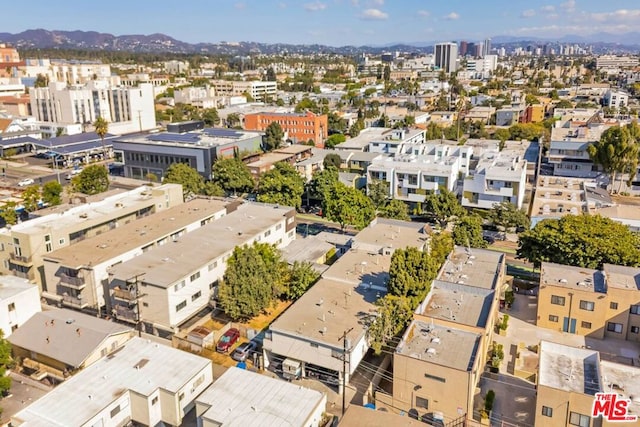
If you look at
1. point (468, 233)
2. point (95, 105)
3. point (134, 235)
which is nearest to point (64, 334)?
point (134, 235)

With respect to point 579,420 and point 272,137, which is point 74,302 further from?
point 272,137

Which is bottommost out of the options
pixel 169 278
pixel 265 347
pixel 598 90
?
pixel 265 347

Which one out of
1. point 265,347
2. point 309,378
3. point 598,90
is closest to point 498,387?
point 309,378

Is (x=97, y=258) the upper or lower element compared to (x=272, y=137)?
lower

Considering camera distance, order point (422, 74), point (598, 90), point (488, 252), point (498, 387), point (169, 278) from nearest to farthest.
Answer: point (498, 387) < point (169, 278) < point (488, 252) < point (598, 90) < point (422, 74)

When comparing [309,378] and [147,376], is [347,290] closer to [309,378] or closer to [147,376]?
[309,378]
